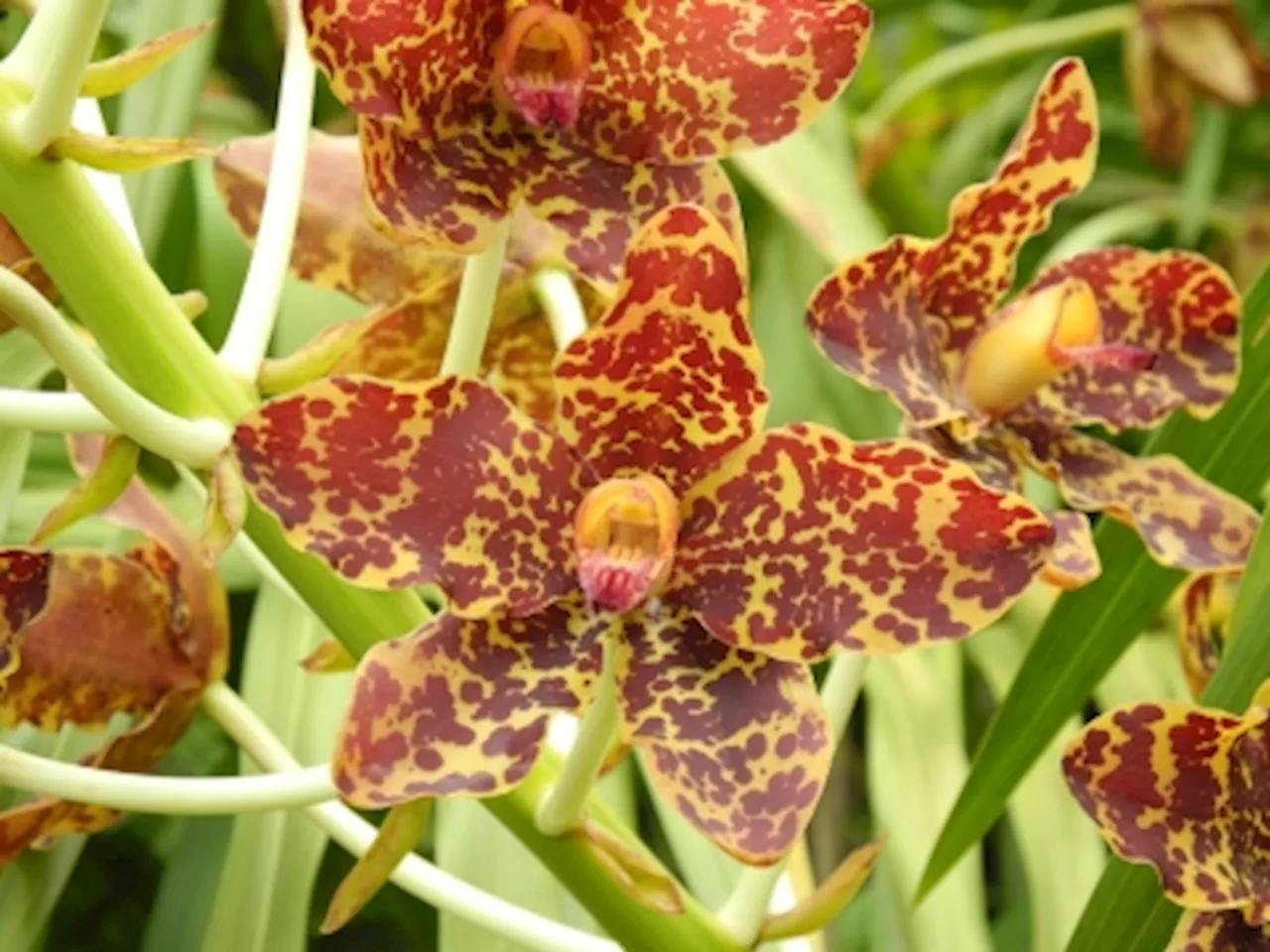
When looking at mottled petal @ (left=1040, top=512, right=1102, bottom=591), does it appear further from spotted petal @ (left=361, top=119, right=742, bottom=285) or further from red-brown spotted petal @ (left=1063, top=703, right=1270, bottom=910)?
spotted petal @ (left=361, top=119, right=742, bottom=285)

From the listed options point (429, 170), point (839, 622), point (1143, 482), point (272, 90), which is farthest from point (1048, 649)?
point (272, 90)

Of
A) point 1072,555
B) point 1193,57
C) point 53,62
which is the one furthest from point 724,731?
point 1193,57

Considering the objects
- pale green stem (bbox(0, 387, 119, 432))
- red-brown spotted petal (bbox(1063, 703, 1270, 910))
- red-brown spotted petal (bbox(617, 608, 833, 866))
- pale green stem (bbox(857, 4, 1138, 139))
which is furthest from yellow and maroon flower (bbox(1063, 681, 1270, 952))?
pale green stem (bbox(857, 4, 1138, 139))

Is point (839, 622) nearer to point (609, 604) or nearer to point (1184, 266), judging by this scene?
point (609, 604)

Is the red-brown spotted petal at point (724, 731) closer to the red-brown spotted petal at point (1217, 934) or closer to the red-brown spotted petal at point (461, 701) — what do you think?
the red-brown spotted petal at point (461, 701)

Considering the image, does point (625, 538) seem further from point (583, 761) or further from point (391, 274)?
point (391, 274)

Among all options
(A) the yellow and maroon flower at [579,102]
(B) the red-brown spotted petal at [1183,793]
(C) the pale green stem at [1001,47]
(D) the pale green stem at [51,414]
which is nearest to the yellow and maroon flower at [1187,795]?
(B) the red-brown spotted petal at [1183,793]
